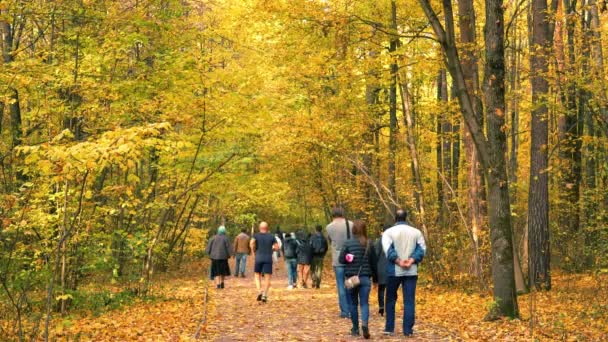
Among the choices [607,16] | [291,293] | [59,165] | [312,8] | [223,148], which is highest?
[607,16]

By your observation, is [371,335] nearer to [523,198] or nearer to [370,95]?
[370,95]

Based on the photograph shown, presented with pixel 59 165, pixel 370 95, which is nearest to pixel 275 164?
pixel 370 95

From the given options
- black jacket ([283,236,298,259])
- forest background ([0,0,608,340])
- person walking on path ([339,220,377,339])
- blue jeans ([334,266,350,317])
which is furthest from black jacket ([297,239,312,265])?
person walking on path ([339,220,377,339])

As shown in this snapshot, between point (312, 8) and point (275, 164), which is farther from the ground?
point (312, 8)

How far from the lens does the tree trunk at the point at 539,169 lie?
1650 cm

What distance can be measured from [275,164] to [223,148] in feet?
31.0

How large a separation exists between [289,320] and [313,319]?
46 cm

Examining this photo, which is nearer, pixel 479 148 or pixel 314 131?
pixel 479 148

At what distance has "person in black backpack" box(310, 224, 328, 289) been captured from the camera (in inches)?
743

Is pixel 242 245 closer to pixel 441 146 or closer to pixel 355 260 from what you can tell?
pixel 441 146

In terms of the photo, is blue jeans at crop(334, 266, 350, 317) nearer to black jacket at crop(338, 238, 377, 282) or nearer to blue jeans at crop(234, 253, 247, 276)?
black jacket at crop(338, 238, 377, 282)

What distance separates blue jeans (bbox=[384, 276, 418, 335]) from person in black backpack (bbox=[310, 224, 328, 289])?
8.49 m

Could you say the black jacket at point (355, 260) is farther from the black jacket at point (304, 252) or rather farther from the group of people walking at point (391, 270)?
the black jacket at point (304, 252)

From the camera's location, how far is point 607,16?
925 inches
